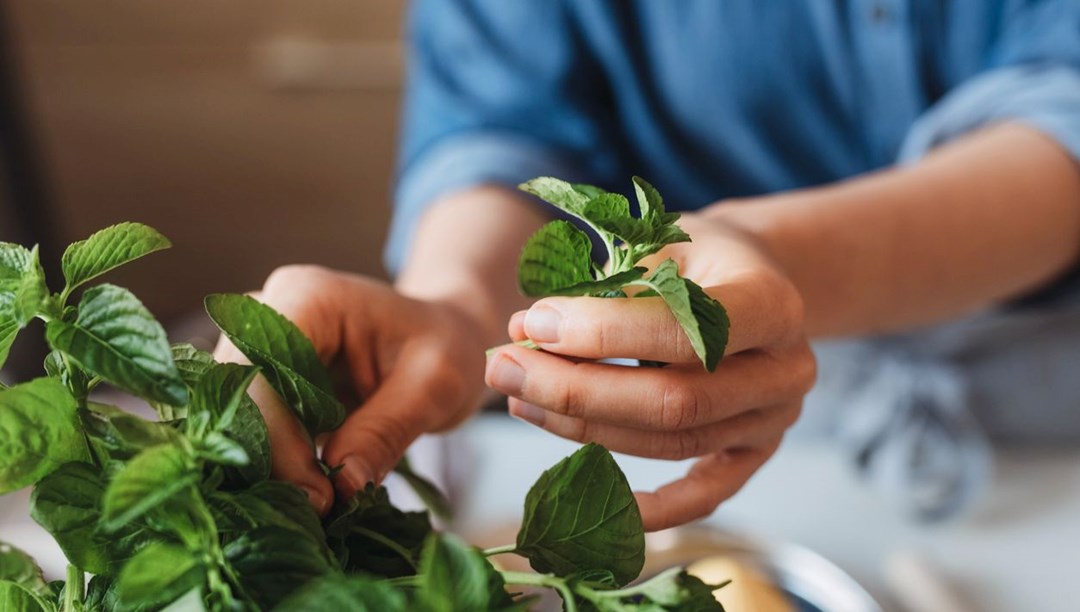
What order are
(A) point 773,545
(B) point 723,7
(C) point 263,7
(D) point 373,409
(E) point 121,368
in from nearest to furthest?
(E) point 121,368 < (D) point 373,409 < (A) point 773,545 < (B) point 723,7 < (C) point 263,7

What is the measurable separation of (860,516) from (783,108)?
0.23 metres

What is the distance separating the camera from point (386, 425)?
0.25 metres

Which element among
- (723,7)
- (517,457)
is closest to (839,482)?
(517,457)

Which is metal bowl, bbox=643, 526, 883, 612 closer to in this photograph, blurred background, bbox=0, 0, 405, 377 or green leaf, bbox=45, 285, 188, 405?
green leaf, bbox=45, 285, 188, 405

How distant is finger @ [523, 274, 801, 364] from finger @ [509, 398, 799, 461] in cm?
2

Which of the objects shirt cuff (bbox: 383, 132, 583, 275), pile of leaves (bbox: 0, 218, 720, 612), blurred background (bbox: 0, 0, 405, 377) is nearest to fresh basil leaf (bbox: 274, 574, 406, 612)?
pile of leaves (bbox: 0, 218, 720, 612)

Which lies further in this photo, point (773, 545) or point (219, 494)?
point (773, 545)

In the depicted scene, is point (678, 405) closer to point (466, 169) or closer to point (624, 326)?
point (624, 326)

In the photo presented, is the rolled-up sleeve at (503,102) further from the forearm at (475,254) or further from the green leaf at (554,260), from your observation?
the green leaf at (554,260)

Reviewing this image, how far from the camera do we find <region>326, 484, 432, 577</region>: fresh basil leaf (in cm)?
19

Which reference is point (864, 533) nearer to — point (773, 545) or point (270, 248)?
point (773, 545)

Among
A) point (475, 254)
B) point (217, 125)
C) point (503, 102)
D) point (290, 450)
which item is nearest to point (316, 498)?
point (290, 450)

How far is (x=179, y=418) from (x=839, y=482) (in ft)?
1.18

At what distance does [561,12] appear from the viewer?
55 centimetres
